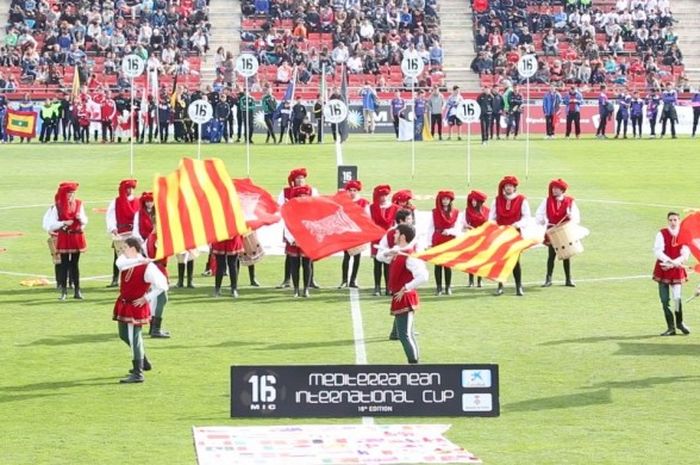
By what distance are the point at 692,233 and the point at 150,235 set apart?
8151mm

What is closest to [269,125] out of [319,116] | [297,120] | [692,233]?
[297,120]

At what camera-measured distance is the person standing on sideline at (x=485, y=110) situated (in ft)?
190

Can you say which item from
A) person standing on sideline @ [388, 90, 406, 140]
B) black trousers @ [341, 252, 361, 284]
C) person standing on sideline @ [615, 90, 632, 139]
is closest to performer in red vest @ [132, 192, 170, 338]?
black trousers @ [341, 252, 361, 284]

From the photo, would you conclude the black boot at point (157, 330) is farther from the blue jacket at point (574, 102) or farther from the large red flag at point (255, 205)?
the blue jacket at point (574, 102)

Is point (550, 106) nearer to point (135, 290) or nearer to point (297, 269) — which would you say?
point (297, 269)

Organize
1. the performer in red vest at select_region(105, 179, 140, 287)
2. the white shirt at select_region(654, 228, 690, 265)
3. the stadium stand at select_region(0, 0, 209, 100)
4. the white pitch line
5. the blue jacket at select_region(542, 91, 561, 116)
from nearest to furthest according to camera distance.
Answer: the white pitch line → the white shirt at select_region(654, 228, 690, 265) → the performer in red vest at select_region(105, 179, 140, 287) → the blue jacket at select_region(542, 91, 561, 116) → the stadium stand at select_region(0, 0, 209, 100)

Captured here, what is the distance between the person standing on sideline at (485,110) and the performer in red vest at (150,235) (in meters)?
33.3

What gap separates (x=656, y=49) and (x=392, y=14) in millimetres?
11664

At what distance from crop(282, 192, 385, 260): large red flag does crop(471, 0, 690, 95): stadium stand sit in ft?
153

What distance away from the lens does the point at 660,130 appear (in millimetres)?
64375

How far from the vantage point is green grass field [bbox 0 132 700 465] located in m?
17.1

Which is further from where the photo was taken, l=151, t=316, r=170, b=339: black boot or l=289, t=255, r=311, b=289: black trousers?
l=289, t=255, r=311, b=289: black trousers

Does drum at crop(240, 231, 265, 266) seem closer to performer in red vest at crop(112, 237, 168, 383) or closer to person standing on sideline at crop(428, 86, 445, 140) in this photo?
performer in red vest at crop(112, 237, 168, 383)

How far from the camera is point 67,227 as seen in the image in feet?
86.6
